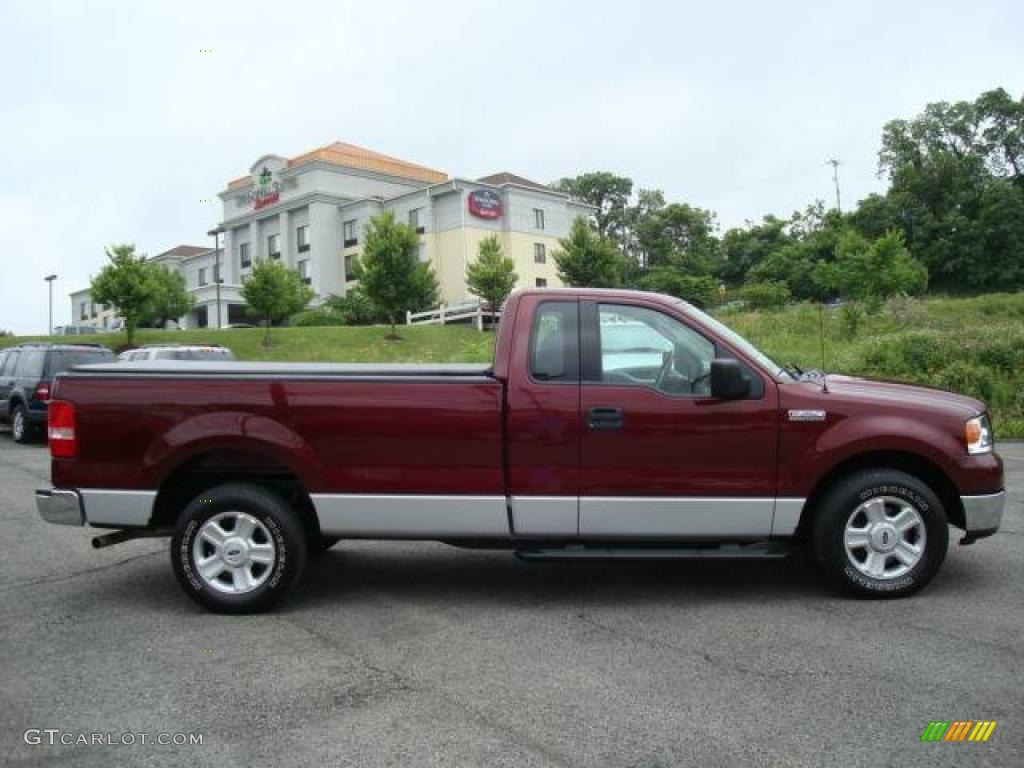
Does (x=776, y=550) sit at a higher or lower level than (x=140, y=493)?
lower

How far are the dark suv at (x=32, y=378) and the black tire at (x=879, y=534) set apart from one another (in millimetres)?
13480

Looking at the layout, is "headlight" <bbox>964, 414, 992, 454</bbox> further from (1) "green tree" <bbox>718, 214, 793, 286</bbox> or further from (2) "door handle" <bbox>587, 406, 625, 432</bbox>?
(1) "green tree" <bbox>718, 214, 793, 286</bbox>

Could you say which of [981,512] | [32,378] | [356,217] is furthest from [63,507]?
[356,217]

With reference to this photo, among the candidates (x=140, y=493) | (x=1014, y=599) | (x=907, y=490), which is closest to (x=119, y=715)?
(x=140, y=493)

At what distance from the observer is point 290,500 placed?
5.62m

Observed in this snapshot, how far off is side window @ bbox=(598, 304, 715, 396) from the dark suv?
12465mm

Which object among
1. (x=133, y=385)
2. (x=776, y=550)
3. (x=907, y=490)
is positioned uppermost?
(x=133, y=385)

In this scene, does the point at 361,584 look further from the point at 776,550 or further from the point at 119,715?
the point at 776,550

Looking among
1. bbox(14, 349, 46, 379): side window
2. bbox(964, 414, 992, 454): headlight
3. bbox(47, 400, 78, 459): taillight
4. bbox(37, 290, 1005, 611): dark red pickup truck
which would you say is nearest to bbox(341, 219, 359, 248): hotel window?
bbox(14, 349, 46, 379): side window

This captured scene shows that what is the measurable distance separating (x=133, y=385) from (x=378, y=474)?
1552mm

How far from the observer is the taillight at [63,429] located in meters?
5.25

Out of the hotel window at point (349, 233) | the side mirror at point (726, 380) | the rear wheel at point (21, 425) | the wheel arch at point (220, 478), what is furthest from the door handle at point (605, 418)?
the hotel window at point (349, 233)

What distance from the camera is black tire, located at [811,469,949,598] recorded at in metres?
5.19

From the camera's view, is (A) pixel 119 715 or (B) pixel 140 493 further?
(B) pixel 140 493
